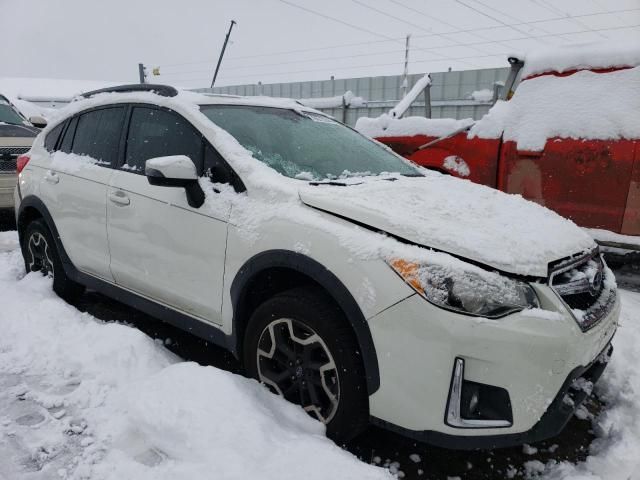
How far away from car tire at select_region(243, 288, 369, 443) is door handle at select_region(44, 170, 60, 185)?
218 cm

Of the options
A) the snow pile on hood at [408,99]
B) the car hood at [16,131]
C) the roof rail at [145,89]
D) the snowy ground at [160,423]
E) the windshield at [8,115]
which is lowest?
the snowy ground at [160,423]

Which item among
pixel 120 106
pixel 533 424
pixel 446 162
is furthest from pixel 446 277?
pixel 446 162

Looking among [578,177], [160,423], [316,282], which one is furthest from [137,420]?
[578,177]

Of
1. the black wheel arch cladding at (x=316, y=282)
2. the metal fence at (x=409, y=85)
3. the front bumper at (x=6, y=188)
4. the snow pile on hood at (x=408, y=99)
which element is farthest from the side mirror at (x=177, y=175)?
the metal fence at (x=409, y=85)

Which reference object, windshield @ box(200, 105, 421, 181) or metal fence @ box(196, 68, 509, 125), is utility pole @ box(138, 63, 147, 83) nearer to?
metal fence @ box(196, 68, 509, 125)

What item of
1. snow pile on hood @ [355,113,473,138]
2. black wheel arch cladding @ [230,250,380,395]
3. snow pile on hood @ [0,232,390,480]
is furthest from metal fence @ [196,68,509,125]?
snow pile on hood @ [0,232,390,480]

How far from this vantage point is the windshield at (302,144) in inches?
110

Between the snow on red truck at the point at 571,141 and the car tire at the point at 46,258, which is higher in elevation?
the snow on red truck at the point at 571,141

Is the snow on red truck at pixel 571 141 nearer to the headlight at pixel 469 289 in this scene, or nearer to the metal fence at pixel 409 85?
the headlight at pixel 469 289

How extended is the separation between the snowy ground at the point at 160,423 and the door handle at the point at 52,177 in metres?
1.15

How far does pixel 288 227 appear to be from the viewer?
2.31 metres

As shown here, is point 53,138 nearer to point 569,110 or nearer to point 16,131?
point 16,131

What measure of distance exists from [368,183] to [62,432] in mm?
1867

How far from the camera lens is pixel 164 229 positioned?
282 centimetres
